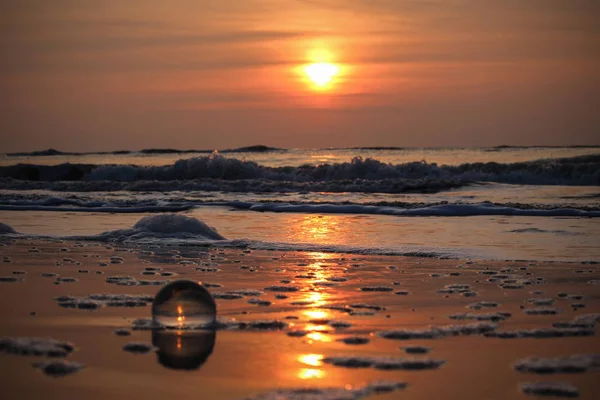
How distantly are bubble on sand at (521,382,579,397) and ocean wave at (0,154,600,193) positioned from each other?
21.6m

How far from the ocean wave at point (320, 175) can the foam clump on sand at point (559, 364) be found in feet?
69.0

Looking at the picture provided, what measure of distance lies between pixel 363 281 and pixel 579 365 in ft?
11.2

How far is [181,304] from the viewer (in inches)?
204

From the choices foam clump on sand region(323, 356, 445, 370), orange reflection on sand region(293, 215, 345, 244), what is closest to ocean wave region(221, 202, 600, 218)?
orange reflection on sand region(293, 215, 345, 244)

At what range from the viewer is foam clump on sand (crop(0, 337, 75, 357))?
4.70 m

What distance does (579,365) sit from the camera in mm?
4465

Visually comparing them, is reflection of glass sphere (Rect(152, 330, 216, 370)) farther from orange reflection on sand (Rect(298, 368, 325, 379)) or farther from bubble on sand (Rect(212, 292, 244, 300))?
bubble on sand (Rect(212, 292, 244, 300))

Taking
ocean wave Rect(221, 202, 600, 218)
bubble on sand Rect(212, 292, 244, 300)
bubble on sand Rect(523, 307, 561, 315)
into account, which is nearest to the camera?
bubble on sand Rect(523, 307, 561, 315)

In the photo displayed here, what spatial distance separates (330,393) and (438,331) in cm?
164

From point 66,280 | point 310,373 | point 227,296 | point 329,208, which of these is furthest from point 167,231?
point 310,373

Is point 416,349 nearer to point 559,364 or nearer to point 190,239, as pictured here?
point 559,364

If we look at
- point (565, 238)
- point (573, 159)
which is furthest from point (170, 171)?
point (565, 238)

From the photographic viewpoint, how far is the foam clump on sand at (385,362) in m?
4.46

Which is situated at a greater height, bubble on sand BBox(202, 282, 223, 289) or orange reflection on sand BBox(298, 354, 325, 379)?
bubble on sand BBox(202, 282, 223, 289)
